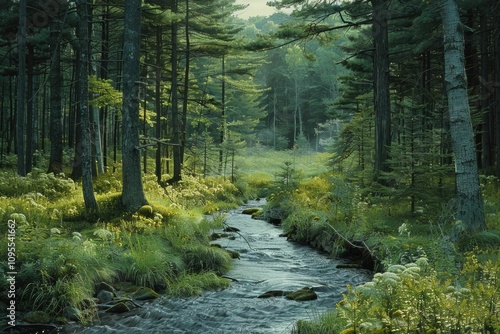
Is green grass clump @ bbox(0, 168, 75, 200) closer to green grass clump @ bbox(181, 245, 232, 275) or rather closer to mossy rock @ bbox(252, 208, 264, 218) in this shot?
green grass clump @ bbox(181, 245, 232, 275)

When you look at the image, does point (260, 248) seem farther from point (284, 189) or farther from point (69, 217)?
point (284, 189)

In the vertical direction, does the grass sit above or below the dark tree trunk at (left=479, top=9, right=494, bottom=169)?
below

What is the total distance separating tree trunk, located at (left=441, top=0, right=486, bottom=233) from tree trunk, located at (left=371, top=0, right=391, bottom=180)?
18.6 ft

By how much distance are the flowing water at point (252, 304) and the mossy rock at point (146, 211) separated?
248 centimetres

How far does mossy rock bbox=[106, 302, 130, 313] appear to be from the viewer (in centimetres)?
687

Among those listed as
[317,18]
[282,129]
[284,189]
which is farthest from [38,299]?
[282,129]

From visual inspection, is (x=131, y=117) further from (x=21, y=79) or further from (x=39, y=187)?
(x=21, y=79)

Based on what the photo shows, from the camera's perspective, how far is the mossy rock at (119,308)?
22.5 feet

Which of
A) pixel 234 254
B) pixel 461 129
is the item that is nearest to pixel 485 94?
pixel 461 129

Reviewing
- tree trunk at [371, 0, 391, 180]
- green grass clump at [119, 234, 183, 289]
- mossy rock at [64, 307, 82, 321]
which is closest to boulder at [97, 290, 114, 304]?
mossy rock at [64, 307, 82, 321]

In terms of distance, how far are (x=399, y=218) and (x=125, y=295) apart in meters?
7.15

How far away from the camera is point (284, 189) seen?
61.6 ft

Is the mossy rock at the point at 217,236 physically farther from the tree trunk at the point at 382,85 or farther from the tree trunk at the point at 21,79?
the tree trunk at the point at 21,79

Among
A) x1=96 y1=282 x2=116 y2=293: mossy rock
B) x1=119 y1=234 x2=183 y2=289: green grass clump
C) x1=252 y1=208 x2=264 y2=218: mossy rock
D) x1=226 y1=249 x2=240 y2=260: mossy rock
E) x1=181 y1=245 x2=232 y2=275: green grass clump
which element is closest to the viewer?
x1=96 y1=282 x2=116 y2=293: mossy rock
